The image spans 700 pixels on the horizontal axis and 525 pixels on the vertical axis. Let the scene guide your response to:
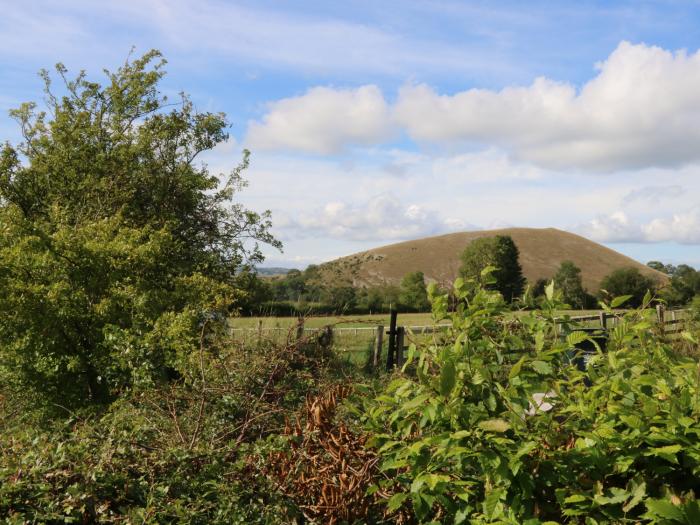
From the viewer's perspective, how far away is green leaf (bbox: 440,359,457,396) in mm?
2939

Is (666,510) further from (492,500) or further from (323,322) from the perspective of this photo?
(323,322)

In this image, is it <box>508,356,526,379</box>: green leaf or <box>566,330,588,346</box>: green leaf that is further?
<box>566,330,588,346</box>: green leaf

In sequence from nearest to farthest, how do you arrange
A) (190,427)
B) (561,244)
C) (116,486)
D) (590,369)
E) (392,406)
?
(590,369) < (392,406) < (116,486) < (190,427) < (561,244)

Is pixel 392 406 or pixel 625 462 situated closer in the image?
pixel 625 462

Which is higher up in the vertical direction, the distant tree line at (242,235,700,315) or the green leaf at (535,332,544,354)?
the distant tree line at (242,235,700,315)

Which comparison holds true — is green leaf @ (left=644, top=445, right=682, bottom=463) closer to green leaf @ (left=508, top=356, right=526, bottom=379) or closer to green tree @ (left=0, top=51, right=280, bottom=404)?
green leaf @ (left=508, top=356, right=526, bottom=379)

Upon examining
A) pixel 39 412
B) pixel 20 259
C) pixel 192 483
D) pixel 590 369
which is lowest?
pixel 39 412

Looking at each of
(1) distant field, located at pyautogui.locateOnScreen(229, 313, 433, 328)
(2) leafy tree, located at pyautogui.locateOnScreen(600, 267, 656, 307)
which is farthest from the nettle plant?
(2) leafy tree, located at pyautogui.locateOnScreen(600, 267, 656, 307)

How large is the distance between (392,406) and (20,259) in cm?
821

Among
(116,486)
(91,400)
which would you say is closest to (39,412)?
(91,400)

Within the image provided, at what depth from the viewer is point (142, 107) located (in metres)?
19.2

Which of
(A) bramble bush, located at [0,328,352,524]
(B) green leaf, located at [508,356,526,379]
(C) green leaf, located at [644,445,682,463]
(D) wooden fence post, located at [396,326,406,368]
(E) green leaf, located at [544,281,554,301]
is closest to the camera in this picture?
(C) green leaf, located at [644,445,682,463]

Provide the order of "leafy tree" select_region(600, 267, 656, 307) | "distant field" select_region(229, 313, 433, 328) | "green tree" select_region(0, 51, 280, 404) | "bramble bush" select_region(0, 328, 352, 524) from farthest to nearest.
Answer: "leafy tree" select_region(600, 267, 656, 307), "green tree" select_region(0, 51, 280, 404), "distant field" select_region(229, 313, 433, 328), "bramble bush" select_region(0, 328, 352, 524)

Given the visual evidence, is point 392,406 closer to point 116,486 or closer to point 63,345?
point 116,486
